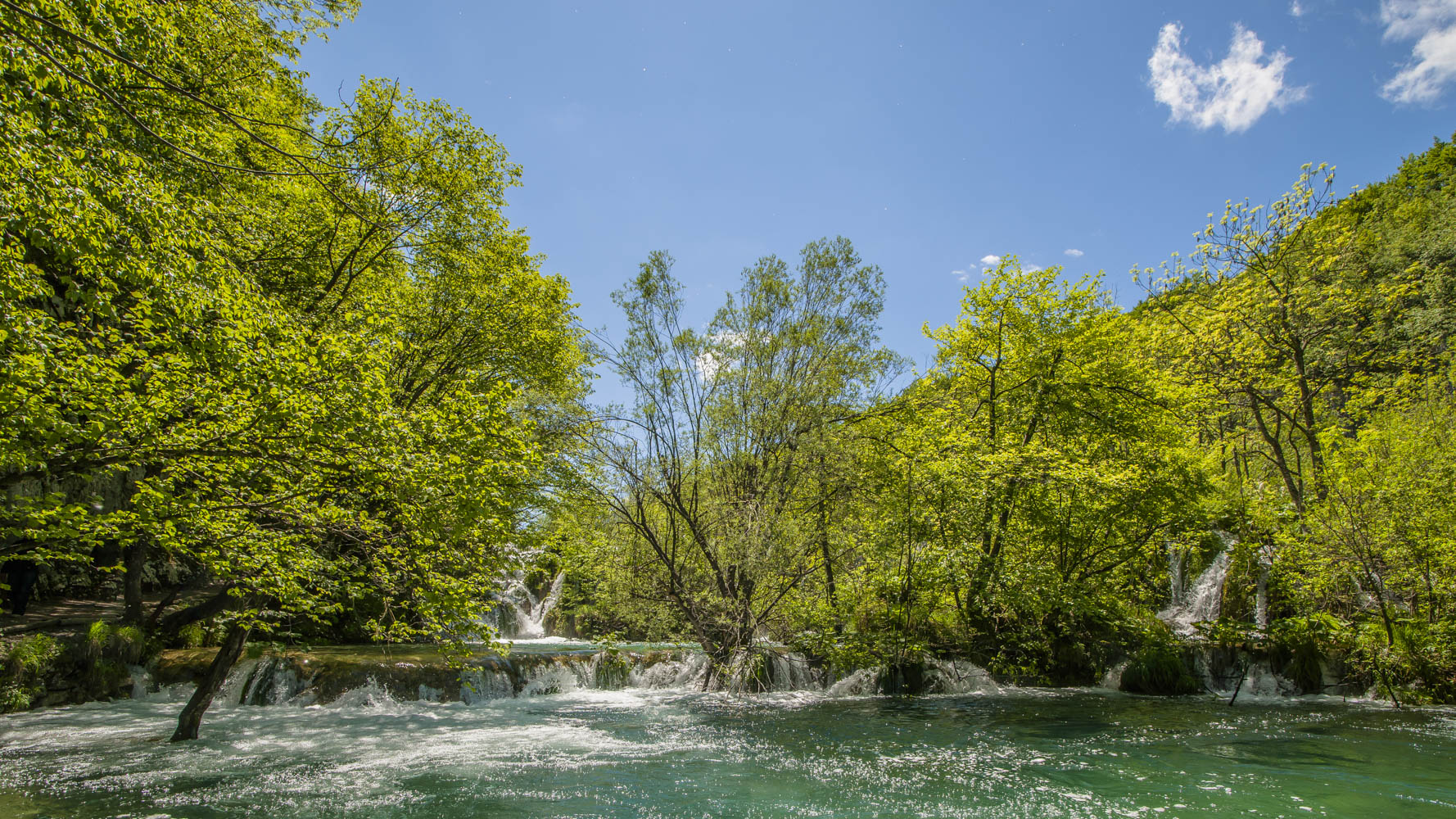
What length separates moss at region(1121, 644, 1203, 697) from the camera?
47.5 ft

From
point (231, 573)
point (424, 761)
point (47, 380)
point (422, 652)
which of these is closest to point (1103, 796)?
point (424, 761)

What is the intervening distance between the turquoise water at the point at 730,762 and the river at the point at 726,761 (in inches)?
1.6

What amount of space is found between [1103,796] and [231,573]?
969cm

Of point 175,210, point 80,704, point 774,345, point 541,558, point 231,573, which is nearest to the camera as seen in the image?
point 175,210

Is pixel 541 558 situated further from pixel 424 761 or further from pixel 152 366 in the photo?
pixel 152 366

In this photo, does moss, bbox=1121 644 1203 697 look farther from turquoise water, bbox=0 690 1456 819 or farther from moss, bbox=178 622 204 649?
moss, bbox=178 622 204 649

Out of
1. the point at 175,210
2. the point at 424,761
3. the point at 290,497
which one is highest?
the point at 175,210

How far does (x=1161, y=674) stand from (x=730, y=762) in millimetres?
11190

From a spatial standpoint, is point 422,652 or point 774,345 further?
point 774,345

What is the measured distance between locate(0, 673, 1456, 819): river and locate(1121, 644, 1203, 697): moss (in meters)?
1.92

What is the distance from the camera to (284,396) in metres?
6.08

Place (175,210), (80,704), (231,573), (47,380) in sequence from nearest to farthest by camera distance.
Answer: (47,380), (175,210), (231,573), (80,704)

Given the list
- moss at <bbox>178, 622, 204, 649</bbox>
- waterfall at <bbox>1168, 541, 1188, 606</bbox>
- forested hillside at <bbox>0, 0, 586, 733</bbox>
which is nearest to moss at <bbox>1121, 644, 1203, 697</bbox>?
waterfall at <bbox>1168, 541, 1188, 606</bbox>

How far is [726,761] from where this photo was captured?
8.77 m
